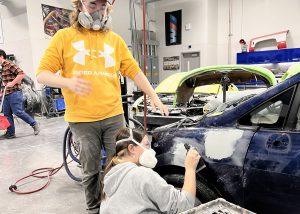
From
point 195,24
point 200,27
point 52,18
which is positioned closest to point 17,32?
point 52,18

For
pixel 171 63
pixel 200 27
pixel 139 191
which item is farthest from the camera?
pixel 171 63

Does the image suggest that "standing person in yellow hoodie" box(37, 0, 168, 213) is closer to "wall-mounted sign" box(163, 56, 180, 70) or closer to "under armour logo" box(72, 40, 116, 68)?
"under armour logo" box(72, 40, 116, 68)

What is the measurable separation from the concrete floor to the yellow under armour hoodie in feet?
3.84

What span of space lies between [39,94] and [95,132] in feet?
23.4

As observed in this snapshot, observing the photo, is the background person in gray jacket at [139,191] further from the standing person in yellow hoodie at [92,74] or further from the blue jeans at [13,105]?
the blue jeans at [13,105]

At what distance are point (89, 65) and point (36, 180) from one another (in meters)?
2.18

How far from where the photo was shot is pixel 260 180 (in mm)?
1501

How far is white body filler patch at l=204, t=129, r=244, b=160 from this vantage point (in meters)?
1.61

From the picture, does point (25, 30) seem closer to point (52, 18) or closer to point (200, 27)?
point (52, 18)

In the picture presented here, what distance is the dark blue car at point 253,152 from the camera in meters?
1.43

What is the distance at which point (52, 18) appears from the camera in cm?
904

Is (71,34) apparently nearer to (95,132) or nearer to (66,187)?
(95,132)

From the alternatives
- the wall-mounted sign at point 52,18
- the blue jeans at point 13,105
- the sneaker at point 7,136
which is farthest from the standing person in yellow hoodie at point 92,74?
the wall-mounted sign at point 52,18

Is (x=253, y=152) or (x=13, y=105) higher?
(x=253, y=152)
